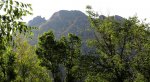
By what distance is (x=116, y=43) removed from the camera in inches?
1661

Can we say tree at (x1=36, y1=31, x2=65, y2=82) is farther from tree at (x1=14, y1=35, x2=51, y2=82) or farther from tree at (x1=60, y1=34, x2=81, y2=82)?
tree at (x1=14, y1=35, x2=51, y2=82)

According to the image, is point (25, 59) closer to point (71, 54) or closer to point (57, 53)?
point (57, 53)

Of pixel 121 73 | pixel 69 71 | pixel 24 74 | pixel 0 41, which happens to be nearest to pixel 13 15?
pixel 0 41

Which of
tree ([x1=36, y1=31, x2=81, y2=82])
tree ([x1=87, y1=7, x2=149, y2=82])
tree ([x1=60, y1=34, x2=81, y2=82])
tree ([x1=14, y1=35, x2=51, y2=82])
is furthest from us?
tree ([x1=14, y1=35, x2=51, y2=82])

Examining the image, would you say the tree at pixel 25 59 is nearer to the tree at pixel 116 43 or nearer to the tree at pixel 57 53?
the tree at pixel 57 53

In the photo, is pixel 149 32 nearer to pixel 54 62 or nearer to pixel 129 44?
pixel 129 44

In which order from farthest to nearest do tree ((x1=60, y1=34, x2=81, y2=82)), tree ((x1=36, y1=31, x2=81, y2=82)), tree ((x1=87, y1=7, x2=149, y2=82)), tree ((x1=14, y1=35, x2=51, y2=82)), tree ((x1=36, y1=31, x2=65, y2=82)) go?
tree ((x1=14, y1=35, x2=51, y2=82)) → tree ((x1=60, y1=34, x2=81, y2=82)) → tree ((x1=36, y1=31, x2=81, y2=82)) → tree ((x1=36, y1=31, x2=65, y2=82)) → tree ((x1=87, y1=7, x2=149, y2=82))

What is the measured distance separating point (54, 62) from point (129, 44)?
15820mm

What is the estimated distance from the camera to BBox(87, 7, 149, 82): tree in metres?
40.9

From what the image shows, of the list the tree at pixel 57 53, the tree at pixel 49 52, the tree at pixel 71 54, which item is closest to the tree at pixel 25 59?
the tree at pixel 49 52

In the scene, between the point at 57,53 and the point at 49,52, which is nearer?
the point at 49,52

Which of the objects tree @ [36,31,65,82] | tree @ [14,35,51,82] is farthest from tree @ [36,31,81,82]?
tree @ [14,35,51,82]

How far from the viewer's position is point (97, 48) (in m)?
42.4

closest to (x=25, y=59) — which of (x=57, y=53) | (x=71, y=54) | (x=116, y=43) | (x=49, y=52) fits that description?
(x=49, y=52)
